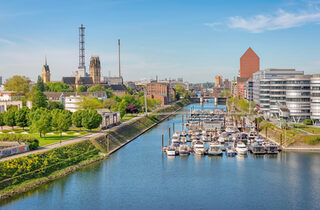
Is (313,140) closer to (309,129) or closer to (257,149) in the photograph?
(309,129)

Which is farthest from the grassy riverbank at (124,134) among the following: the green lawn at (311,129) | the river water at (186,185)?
the green lawn at (311,129)

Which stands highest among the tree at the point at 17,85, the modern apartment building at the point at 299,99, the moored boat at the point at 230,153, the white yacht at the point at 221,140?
the tree at the point at 17,85

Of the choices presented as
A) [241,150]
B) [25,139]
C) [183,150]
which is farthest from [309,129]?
[25,139]

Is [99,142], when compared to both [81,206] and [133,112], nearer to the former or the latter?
[81,206]

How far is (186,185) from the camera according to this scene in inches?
1954

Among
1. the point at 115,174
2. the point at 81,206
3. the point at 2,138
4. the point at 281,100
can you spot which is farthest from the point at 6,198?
the point at 281,100

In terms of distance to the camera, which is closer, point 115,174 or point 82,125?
point 115,174

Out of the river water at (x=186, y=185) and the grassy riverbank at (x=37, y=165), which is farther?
the grassy riverbank at (x=37, y=165)

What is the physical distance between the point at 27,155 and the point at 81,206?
15.3 meters

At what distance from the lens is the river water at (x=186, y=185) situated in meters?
42.6

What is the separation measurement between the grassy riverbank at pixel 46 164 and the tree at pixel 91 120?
4.68m

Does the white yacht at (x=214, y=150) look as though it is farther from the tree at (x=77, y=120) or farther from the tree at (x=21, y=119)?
the tree at (x=21, y=119)

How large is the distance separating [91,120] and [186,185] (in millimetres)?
34067

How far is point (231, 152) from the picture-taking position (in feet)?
222
